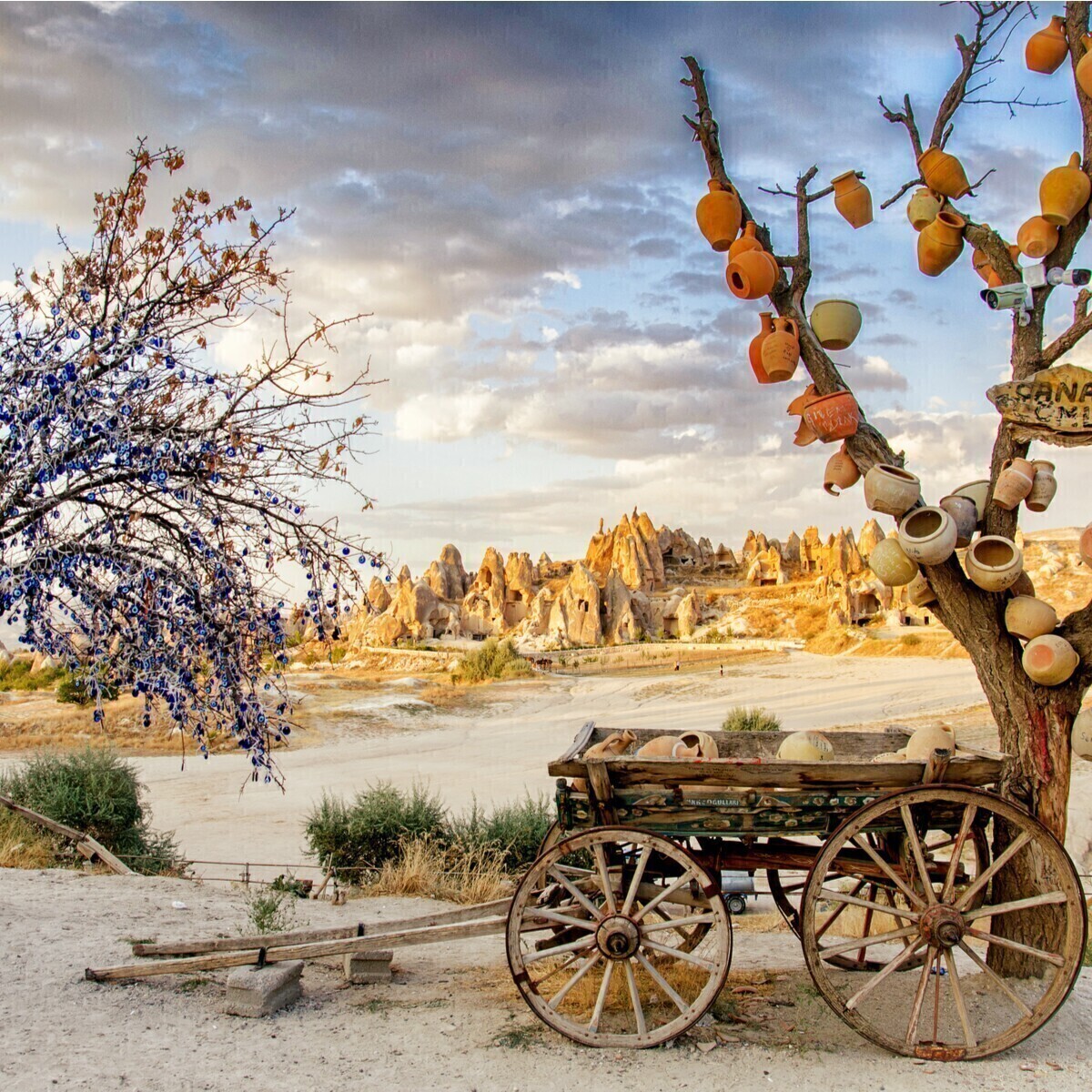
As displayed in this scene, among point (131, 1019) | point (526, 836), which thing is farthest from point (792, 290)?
point (526, 836)

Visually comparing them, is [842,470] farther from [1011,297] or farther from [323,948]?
[323,948]

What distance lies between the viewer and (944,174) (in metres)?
6.20

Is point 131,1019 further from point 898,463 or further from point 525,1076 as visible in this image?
point 898,463

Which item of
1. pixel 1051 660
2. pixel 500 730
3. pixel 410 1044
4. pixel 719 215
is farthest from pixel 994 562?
pixel 500 730

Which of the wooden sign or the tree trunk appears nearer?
the tree trunk

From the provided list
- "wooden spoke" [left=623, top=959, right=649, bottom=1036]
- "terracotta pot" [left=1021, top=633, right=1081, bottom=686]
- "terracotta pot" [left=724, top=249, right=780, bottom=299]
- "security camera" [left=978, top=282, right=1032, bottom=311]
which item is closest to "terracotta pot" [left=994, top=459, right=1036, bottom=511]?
"terracotta pot" [left=1021, top=633, right=1081, bottom=686]

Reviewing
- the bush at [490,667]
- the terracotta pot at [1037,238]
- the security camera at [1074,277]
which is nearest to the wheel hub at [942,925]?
the security camera at [1074,277]

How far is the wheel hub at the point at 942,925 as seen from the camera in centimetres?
445

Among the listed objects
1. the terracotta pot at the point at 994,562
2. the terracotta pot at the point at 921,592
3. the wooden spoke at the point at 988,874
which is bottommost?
the wooden spoke at the point at 988,874

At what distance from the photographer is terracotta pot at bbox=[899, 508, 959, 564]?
5.32m

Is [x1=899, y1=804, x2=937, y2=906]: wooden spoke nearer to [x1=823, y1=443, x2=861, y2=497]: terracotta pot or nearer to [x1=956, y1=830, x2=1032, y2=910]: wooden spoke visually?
[x1=956, y1=830, x2=1032, y2=910]: wooden spoke

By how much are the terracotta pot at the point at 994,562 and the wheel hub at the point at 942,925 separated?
1848 millimetres

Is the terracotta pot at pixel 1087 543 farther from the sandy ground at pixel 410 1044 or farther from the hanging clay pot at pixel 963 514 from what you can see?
the sandy ground at pixel 410 1044

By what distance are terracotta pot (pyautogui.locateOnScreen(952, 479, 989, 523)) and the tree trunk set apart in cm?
42
